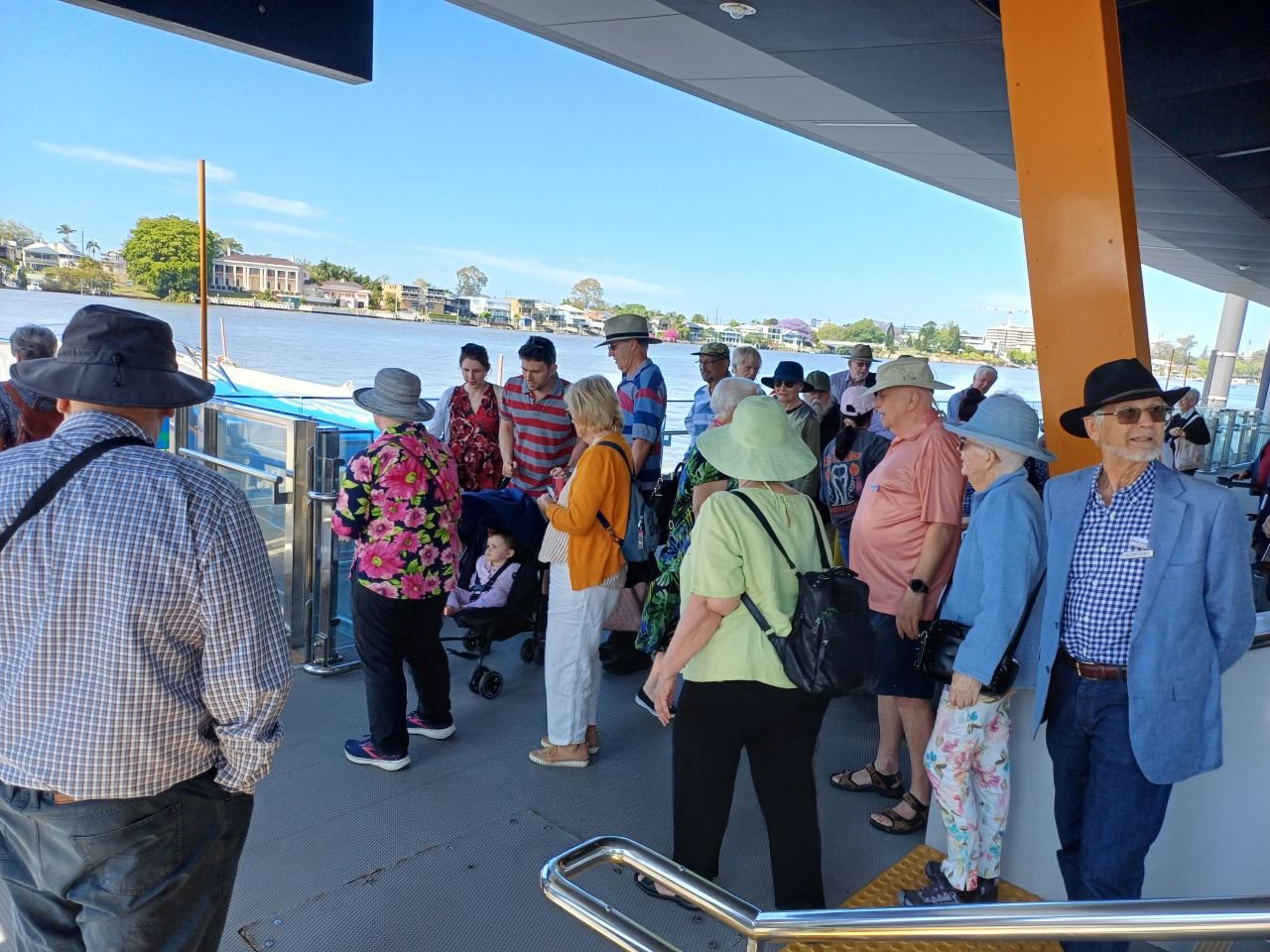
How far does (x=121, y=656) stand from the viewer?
57.9 inches

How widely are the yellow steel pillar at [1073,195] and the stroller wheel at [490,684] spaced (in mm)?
2698

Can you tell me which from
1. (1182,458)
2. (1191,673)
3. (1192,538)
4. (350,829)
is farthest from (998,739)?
(1182,458)

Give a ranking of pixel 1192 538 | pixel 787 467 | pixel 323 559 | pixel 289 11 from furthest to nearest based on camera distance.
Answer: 1. pixel 323 559
2. pixel 289 11
3. pixel 787 467
4. pixel 1192 538

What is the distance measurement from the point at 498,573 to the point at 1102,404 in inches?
109

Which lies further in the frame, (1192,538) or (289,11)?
(289,11)

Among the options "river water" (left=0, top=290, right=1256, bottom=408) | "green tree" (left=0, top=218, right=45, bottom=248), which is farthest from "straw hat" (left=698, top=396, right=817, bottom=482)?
"green tree" (left=0, top=218, right=45, bottom=248)

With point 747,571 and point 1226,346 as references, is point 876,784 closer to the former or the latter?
point 747,571

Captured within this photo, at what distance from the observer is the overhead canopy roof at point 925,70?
14.0 ft

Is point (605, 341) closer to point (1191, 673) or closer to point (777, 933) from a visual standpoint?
point (1191, 673)

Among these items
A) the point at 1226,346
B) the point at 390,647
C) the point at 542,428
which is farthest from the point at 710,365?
the point at 1226,346

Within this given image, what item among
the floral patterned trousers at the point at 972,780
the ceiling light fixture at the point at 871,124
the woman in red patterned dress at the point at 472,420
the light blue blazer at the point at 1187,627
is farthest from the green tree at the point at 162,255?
the light blue blazer at the point at 1187,627

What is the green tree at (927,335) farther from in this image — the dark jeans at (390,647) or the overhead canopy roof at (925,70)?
the dark jeans at (390,647)

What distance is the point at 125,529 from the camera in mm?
1440

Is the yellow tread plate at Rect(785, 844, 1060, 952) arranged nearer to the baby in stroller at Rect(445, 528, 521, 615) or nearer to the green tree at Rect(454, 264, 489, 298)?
the baby in stroller at Rect(445, 528, 521, 615)
